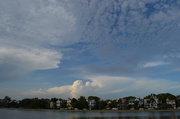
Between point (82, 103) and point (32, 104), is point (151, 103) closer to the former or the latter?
point (82, 103)

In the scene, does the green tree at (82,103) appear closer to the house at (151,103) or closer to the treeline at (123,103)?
the treeline at (123,103)

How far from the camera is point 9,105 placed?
19712cm

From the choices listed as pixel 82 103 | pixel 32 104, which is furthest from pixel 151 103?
pixel 32 104

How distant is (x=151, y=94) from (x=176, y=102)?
4298 cm

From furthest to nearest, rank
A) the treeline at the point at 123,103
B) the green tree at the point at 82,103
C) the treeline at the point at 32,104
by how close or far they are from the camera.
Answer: the treeline at the point at 32,104
the green tree at the point at 82,103
the treeline at the point at 123,103

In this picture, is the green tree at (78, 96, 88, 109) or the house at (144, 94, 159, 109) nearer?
the house at (144, 94, 159, 109)

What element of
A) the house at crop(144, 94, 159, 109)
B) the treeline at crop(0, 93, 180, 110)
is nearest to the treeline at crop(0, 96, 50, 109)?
the treeline at crop(0, 93, 180, 110)

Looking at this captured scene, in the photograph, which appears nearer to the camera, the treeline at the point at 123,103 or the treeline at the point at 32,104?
the treeline at the point at 123,103

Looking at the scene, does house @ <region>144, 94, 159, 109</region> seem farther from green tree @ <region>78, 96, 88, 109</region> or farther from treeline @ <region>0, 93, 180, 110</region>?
green tree @ <region>78, 96, 88, 109</region>

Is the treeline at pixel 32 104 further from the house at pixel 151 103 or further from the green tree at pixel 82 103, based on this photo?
the house at pixel 151 103

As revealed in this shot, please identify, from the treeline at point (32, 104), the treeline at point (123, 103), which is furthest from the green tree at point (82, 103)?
the treeline at point (32, 104)

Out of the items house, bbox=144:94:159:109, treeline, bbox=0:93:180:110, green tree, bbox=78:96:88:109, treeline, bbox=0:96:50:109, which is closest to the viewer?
treeline, bbox=0:93:180:110

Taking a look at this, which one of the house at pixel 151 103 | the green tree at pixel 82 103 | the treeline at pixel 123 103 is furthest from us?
the green tree at pixel 82 103

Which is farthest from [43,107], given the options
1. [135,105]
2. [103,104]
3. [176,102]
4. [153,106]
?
[176,102]
